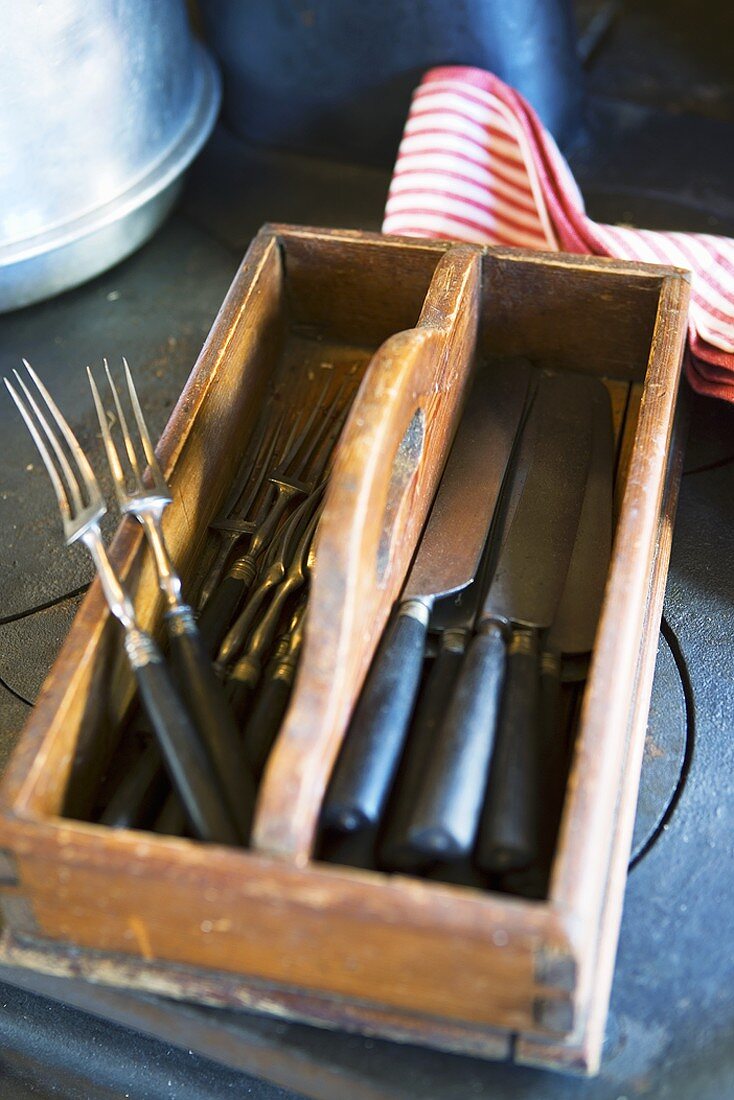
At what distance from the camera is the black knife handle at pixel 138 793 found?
560 mm

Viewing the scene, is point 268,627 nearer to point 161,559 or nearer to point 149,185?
point 161,559

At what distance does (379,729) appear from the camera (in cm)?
56

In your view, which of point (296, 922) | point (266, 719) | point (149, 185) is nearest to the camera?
point (296, 922)

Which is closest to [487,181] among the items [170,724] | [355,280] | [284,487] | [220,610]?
[355,280]

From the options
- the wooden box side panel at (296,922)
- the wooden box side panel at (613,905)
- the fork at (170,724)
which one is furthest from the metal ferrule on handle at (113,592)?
the wooden box side panel at (613,905)

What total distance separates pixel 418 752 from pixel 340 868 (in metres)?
0.08

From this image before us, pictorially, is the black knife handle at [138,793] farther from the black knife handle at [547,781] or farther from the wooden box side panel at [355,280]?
the wooden box side panel at [355,280]

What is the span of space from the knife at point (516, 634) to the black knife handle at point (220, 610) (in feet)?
0.46

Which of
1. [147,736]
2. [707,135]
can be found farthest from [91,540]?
[707,135]

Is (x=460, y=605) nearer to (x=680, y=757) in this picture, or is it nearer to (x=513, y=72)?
(x=680, y=757)

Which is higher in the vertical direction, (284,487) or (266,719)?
(284,487)

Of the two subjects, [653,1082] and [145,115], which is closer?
[653,1082]

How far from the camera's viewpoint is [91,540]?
0.60 meters

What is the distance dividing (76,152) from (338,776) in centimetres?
53
